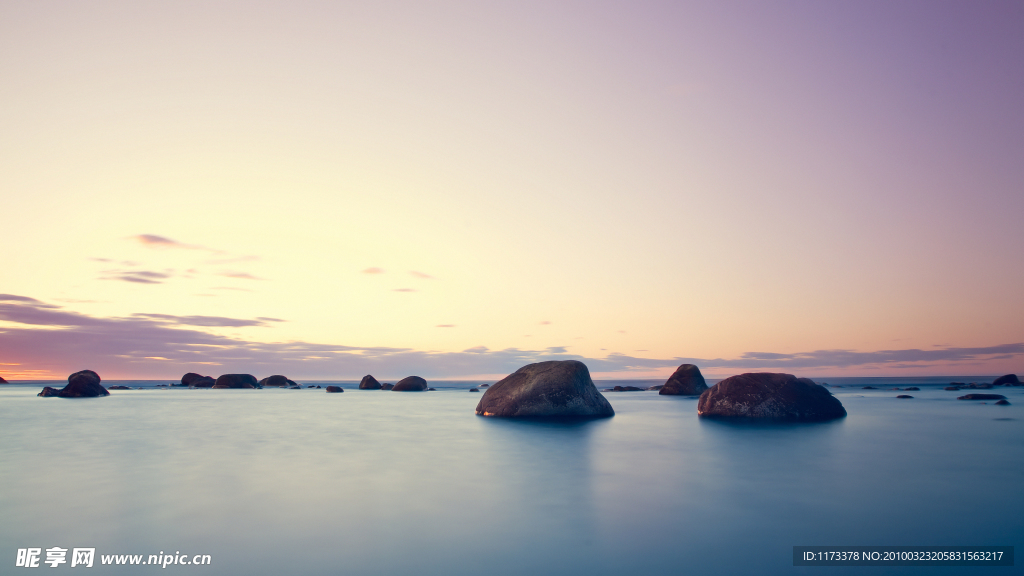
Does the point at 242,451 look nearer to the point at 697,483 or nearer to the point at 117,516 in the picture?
the point at 117,516

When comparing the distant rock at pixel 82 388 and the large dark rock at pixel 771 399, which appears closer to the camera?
the large dark rock at pixel 771 399

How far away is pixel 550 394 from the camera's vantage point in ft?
58.2

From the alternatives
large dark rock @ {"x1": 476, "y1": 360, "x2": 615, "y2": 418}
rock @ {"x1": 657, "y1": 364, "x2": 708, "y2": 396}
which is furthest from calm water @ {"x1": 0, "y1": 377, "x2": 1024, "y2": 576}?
rock @ {"x1": 657, "y1": 364, "x2": 708, "y2": 396}

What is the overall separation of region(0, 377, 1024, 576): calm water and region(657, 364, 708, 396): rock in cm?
2291

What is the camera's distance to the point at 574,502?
6.53m

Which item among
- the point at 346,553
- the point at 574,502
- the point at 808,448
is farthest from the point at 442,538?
the point at 808,448

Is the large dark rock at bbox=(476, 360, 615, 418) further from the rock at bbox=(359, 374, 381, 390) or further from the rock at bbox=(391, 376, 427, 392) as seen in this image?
the rock at bbox=(359, 374, 381, 390)

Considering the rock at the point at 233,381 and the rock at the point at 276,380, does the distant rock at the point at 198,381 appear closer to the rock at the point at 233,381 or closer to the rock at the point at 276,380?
the rock at the point at 233,381

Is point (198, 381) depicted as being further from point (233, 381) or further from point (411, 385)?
point (411, 385)

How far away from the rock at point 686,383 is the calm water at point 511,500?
22.9 meters

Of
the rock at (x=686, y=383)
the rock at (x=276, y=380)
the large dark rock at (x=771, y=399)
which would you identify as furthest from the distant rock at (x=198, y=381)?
the large dark rock at (x=771, y=399)

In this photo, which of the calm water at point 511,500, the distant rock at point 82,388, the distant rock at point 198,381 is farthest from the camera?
the distant rock at point 198,381

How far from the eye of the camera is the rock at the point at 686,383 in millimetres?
35781

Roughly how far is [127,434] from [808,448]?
658 inches
